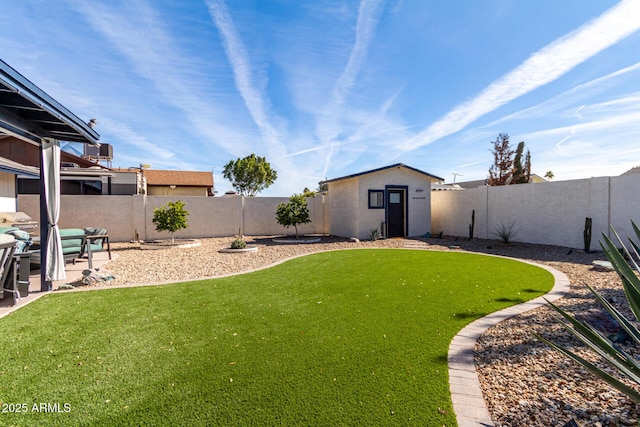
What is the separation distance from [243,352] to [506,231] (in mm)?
13376

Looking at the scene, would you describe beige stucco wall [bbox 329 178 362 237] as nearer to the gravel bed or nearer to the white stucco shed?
the white stucco shed

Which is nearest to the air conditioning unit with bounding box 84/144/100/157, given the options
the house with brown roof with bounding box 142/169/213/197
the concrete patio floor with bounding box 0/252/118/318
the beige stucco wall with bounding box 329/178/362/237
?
the house with brown roof with bounding box 142/169/213/197

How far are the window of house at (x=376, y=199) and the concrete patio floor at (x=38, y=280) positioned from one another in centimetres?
1111

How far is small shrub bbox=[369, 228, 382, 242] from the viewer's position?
14.6m

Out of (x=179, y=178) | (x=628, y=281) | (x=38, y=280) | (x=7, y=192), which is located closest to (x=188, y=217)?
(x=7, y=192)

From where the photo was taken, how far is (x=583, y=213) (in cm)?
1041

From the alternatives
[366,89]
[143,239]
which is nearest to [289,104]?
[366,89]

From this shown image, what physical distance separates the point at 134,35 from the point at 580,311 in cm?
1231

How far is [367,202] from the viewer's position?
48.9 ft

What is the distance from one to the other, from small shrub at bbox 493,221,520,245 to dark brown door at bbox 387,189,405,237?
439 centimetres

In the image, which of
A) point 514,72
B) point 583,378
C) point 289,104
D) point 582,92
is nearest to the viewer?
point 583,378

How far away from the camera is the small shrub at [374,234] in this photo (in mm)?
14600

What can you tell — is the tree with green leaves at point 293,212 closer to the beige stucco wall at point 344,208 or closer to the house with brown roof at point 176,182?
the beige stucco wall at point 344,208

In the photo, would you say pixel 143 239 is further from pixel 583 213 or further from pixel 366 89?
pixel 583 213
